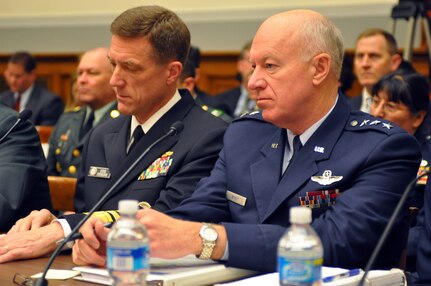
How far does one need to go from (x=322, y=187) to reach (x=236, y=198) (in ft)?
0.97

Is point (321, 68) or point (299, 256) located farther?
point (321, 68)

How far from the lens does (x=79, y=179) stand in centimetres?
311

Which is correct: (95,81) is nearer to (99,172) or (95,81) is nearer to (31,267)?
(99,172)

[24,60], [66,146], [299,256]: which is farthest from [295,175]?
[24,60]

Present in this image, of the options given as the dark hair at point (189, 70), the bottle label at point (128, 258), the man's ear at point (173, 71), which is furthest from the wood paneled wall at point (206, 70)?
the bottle label at point (128, 258)

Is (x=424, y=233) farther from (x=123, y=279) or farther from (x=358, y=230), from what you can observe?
(x=123, y=279)

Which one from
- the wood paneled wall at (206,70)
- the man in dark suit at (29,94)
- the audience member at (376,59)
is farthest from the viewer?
the man in dark suit at (29,94)

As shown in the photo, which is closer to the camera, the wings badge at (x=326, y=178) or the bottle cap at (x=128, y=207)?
the bottle cap at (x=128, y=207)

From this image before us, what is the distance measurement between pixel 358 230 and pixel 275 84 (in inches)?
20.1

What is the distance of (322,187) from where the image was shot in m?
2.27

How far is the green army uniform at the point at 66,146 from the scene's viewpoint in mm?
5109

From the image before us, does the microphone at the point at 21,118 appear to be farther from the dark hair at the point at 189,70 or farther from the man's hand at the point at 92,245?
the dark hair at the point at 189,70

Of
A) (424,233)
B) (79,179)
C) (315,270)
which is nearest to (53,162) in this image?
(79,179)

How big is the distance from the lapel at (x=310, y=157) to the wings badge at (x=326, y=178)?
0.02 meters
